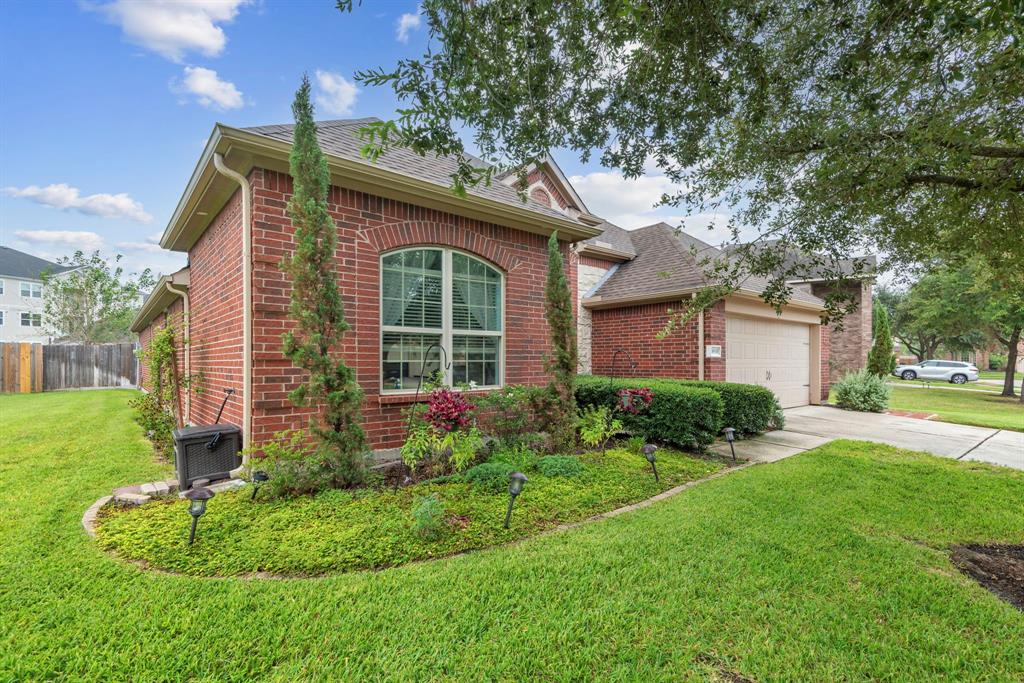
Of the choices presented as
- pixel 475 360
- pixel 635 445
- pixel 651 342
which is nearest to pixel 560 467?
pixel 635 445

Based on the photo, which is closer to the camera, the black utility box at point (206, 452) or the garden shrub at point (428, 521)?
the garden shrub at point (428, 521)

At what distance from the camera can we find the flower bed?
2.96 metres

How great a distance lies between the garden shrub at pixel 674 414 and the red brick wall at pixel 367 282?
149 cm

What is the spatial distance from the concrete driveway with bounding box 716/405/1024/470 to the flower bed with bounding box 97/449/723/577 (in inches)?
150

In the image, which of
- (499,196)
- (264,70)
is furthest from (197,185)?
(499,196)

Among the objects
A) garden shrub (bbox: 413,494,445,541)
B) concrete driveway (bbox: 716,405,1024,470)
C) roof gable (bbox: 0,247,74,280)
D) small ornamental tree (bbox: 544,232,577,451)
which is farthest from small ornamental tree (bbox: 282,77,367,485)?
roof gable (bbox: 0,247,74,280)

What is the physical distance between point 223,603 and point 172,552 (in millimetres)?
920

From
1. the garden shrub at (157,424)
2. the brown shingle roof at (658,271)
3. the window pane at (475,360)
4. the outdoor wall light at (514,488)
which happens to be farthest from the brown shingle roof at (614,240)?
the garden shrub at (157,424)

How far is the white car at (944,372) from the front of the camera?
2558 cm

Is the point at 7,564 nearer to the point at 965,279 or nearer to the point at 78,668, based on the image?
the point at 78,668

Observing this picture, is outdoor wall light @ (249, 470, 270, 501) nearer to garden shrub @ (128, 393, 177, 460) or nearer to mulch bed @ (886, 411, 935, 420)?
garden shrub @ (128, 393, 177, 460)

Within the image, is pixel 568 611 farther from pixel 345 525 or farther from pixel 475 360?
pixel 475 360

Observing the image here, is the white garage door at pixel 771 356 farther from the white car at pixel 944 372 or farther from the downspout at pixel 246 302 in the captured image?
the white car at pixel 944 372

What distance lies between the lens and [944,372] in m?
26.1
